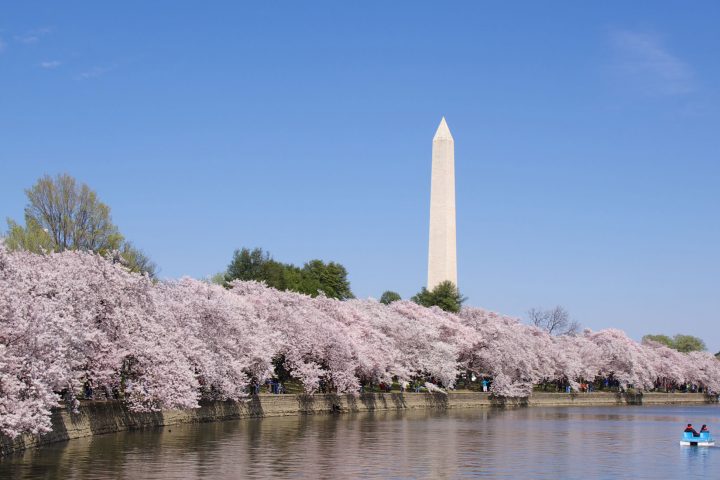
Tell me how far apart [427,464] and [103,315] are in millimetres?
21240

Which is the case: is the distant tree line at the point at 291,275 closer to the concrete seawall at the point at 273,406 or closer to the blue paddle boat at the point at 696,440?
the concrete seawall at the point at 273,406

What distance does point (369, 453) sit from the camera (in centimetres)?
4553

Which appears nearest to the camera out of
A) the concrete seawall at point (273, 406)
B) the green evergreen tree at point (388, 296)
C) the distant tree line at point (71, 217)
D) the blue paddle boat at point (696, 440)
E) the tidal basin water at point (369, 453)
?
the tidal basin water at point (369, 453)

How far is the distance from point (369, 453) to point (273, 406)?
28499 millimetres

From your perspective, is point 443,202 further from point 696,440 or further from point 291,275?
point 696,440

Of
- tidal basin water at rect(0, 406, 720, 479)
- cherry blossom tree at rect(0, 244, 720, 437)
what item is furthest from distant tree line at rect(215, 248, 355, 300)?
tidal basin water at rect(0, 406, 720, 479)

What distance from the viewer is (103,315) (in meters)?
54.5

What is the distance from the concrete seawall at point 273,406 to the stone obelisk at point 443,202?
18.5 metres

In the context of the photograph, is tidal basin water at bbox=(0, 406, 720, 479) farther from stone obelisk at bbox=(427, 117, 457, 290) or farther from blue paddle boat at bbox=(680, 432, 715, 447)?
stone obelisk at bbox=(427, 117, 457, 290)

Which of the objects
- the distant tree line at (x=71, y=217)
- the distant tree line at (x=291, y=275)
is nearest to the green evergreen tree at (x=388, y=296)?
the distant tree line at (x=291, y=275)

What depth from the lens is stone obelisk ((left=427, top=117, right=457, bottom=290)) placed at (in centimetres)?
11506

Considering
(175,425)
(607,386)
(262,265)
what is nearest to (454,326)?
(262,265)

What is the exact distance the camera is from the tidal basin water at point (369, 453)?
37969 millimetres

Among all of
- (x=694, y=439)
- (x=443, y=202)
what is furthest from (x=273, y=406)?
A: (x=443, y=202)
